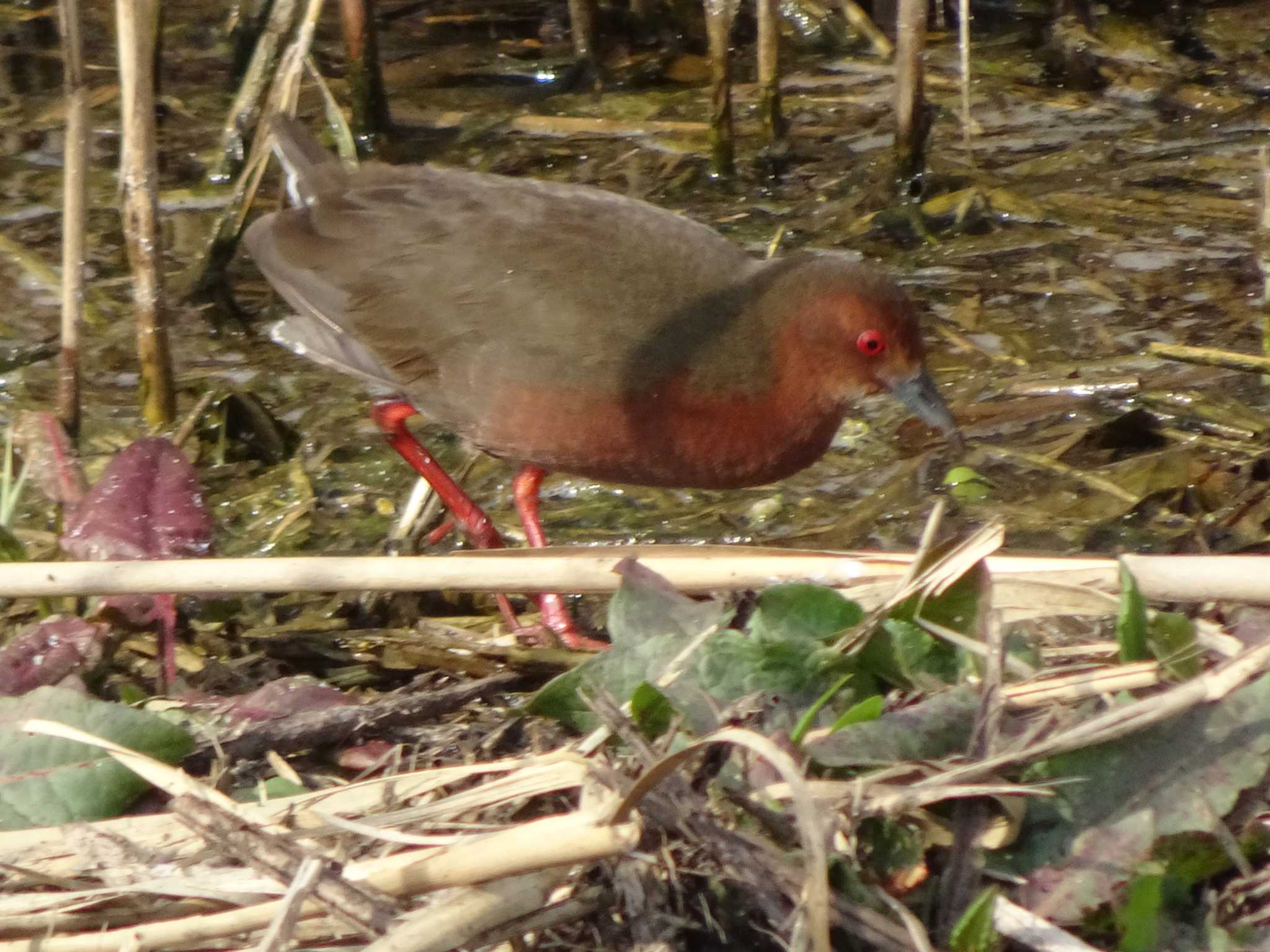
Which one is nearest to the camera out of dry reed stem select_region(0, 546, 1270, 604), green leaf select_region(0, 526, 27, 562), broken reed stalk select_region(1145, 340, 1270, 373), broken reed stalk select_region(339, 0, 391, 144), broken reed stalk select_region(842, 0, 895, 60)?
dry reed stem select_region(0, 546, 1270, 604)

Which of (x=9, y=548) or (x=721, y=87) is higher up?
(x=721, y=87)

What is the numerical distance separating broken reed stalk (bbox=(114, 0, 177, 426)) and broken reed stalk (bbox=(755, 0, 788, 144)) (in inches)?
87.0

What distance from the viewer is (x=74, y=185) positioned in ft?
13.3

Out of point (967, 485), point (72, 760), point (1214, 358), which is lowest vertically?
point (967, 485)

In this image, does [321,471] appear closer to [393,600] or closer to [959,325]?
[393,600]

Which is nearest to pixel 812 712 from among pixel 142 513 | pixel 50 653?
pixel 50 653

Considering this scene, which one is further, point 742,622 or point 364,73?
point 364,73

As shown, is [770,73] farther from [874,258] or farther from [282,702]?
[282,702]

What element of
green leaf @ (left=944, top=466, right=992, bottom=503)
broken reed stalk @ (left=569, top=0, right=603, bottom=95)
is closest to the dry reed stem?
green leaf @ (left=944, top=466, right=992, bottom=503)

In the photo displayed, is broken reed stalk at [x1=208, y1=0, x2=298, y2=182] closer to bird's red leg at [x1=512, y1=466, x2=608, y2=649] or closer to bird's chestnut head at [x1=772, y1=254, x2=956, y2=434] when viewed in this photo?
bird's red leg at [x1=512, y1=466, x2=608, y2=649]

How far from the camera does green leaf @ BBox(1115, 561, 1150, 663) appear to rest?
2266 mm

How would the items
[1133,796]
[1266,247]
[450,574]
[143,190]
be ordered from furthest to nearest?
[1266,247], [143,190], [450,574], [1133,796]

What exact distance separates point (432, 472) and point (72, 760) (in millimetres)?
1791

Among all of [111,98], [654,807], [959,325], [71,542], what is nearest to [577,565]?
[654,807]
